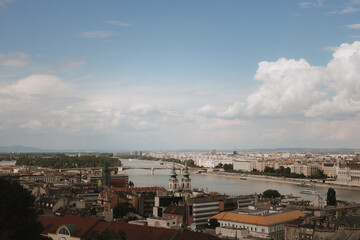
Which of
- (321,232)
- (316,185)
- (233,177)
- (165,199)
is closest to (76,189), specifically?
(165,199)

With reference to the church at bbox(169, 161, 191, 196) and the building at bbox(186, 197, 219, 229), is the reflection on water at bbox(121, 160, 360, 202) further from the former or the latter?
the building at bbox(186, 197, 219, 229)

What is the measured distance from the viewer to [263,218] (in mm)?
17062

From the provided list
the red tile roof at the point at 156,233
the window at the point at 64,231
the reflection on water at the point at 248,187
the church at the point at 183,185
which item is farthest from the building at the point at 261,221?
the reflection on water at the point at 248,187

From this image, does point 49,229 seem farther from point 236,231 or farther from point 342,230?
point 342,230

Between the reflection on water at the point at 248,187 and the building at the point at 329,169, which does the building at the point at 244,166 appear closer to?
the building at the point at 329,169

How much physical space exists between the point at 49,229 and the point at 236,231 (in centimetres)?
602

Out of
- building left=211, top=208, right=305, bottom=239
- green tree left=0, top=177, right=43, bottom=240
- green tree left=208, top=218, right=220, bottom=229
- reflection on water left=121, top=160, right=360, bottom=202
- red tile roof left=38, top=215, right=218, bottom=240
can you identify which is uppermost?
green tree left=0, top=177, right=43, bottom=240

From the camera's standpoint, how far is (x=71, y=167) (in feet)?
243

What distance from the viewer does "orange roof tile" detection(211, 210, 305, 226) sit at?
55.6ft

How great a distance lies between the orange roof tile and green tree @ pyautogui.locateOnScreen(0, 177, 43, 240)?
9.78m

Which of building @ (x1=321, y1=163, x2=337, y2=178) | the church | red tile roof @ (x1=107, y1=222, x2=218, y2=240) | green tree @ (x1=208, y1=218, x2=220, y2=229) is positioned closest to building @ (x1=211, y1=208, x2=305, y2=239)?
green tree @ (x1=208, y1=218, x2=220, y2=229)

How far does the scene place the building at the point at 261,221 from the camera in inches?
659

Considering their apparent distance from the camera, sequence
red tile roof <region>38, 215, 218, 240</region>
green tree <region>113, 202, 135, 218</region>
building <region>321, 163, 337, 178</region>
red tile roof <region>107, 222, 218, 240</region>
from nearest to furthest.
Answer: red tile roof <region>107, 222, 218, 240</region>, red tile roof <region>38, 215, 218, 240</region>, green tree <region>113, 202, 135, 218</region>, building <region>321, 163, 337, 178</region>

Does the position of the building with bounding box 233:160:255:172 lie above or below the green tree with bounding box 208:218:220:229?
above
